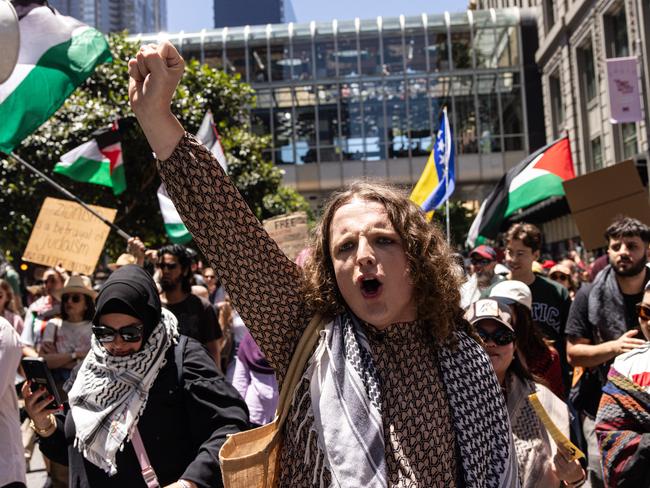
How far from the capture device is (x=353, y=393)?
186 cm

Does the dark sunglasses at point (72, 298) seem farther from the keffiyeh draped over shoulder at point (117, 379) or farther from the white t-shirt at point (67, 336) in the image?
the keffiyeh draped over shoulder at point (117, 379)

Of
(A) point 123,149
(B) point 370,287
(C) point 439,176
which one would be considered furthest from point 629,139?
(B) point 370,287

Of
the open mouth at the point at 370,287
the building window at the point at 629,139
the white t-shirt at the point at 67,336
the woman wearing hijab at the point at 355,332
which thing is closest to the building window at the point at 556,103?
the building window at the point at 629,139

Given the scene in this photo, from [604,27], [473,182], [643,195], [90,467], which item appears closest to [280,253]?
[90,467]

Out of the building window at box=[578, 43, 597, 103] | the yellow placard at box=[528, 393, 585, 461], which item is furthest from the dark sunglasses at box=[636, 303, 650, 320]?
the building window at box=[578, 43, 597, 103]

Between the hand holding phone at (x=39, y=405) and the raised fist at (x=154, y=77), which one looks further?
the hand holding phone at (x=39, y=405)

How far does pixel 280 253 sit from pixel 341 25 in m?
35.2

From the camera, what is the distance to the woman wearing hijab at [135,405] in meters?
2.89

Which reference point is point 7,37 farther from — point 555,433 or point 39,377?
point 555,433

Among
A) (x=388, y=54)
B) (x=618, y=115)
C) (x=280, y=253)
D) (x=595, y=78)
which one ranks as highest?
(x=388, y=54)

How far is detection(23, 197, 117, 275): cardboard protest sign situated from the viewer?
8.20 m

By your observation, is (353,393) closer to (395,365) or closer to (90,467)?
(395,365)

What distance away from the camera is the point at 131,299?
3.00 metres

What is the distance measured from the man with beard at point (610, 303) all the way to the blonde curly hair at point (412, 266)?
9.17 feet
